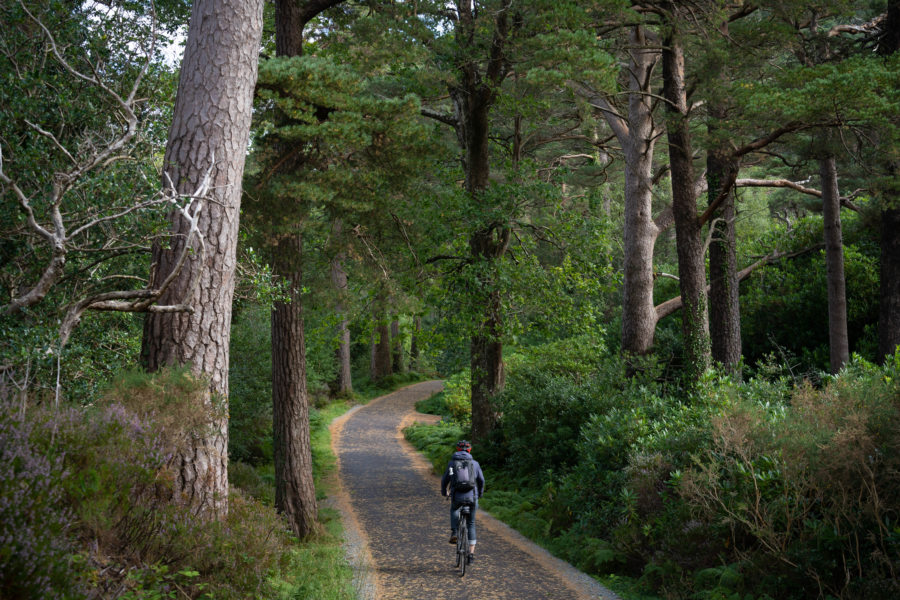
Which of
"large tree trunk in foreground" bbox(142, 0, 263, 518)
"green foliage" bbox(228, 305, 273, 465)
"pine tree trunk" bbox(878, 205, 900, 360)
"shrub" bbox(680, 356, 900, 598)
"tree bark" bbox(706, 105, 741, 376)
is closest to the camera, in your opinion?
"shrub" bbox(680, 356, 900, 598)

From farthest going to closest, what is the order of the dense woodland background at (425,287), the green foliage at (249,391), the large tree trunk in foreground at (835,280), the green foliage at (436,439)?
the green foliage at (436,439)
the green foliage at (249,391)
the large tree trunk in foreground at (835,280)
the dense woodland background at (425,287)

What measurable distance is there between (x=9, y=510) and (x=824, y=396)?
7.24 m

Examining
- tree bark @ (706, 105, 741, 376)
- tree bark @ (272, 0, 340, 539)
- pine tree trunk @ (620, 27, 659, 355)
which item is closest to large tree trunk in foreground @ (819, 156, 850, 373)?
tree bark @ (706, 105, 741, 376)

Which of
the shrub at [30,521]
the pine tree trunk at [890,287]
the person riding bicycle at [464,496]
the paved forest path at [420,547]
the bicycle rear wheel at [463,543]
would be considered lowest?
the paved forest path at [420,547]

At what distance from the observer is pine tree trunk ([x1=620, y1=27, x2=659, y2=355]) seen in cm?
1521

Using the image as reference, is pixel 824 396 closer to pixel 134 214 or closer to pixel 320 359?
pixel 134 214

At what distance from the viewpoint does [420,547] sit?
1009 cm

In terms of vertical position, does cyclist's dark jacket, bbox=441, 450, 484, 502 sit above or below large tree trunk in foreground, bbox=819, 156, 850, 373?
below

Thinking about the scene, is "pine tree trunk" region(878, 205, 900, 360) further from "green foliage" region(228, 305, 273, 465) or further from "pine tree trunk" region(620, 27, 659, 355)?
"green foliage" region(228, 305, 273, 465)

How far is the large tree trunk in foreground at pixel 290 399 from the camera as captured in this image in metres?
10.4

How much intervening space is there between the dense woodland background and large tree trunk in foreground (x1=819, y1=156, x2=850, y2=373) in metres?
0.09

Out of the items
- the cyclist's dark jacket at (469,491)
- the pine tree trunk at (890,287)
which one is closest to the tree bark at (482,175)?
the cyclist's dark jacket at (469,491)

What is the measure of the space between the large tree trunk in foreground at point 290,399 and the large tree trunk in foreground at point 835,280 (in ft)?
36.8

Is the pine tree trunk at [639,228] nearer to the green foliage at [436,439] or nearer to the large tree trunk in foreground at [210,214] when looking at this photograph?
the green foliage at [436,439]
